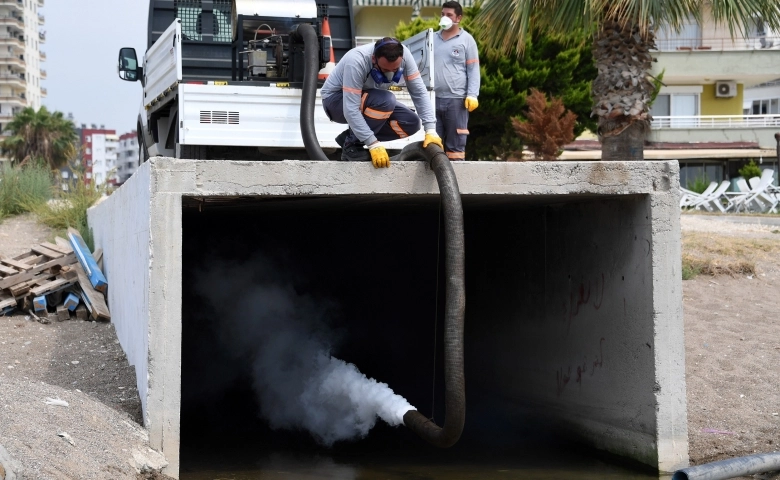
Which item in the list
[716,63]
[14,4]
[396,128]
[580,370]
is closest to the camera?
[396,128]

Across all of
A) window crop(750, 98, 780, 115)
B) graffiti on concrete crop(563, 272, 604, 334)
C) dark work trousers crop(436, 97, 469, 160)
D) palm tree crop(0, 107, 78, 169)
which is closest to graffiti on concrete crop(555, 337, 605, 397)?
graffiti on concrete crop(563, 272, 604, 334)

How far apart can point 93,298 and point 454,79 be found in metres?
5.85

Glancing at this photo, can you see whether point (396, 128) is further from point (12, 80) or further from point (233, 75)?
point (12, 80)

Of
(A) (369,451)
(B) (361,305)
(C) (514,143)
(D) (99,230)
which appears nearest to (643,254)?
(A) (369,451)

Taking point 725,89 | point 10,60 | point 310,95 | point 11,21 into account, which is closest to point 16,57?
point 10,60

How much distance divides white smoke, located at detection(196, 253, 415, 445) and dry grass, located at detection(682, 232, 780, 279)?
19.3ft

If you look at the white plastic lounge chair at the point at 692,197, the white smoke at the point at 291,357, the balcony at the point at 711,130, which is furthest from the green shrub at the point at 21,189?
the balcony at the point at 711,130

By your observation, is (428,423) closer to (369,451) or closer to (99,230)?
(369,451)

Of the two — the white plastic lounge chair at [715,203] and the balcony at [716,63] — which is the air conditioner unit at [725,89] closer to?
the balcony at [716,63]

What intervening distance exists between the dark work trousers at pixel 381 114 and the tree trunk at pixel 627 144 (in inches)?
222

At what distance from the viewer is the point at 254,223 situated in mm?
12719

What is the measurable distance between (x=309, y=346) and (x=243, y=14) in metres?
4.18

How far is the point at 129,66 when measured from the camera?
12008 mm

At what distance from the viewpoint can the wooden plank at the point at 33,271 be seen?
40.1 feet
